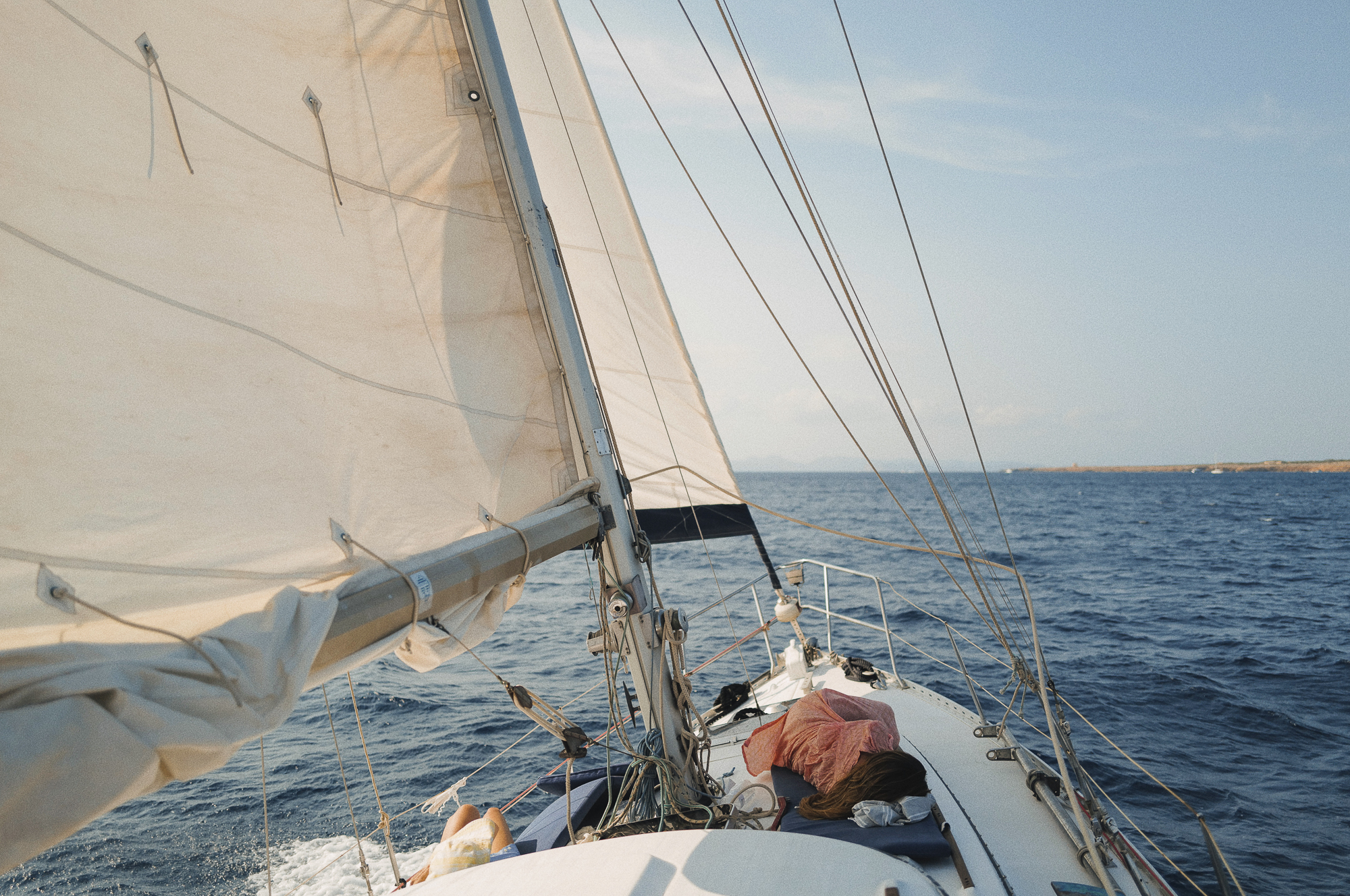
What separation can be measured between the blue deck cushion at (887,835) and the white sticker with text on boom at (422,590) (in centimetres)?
178

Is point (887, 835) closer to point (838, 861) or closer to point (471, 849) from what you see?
point (838, 861)

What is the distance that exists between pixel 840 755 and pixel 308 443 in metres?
2.86

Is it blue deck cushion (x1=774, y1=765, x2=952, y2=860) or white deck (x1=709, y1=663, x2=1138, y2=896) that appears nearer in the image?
blue deck cushion (x1=774, y1=765, x2=952, y2=860)

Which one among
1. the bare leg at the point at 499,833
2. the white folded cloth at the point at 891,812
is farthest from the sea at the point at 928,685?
the white folded cloth at the point at 891,812

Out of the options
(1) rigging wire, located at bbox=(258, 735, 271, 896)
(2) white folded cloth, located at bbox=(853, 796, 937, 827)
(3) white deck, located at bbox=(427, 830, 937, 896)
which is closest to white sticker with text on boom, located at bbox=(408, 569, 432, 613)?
(1) rigging wire, located at bbox=(258, 735, 271, 896)

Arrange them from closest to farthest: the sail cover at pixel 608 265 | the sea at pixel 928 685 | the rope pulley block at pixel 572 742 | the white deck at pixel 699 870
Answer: the white deck at pixel 699 870, the rope pulley block at pixel 572 742, the sail cover at pixel 608 265, the sea at pixel 928 685

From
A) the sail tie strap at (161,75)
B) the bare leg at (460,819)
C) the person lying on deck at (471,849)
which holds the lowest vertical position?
the bare leg at (460,819)

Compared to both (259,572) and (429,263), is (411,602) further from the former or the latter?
(429,263)

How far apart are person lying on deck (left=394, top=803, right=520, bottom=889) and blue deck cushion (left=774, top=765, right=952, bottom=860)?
134 cm

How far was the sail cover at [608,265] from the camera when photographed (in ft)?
18.4

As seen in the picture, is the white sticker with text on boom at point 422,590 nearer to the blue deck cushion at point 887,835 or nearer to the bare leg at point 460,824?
the blue deck cushion at point 887,835

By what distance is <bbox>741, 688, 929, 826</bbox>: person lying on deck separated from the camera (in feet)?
10.7

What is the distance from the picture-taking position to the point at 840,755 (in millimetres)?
3594

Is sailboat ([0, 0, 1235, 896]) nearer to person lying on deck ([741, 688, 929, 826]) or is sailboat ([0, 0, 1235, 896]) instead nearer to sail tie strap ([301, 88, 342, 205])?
sail tie strap ([301, 88, 342, 205])
